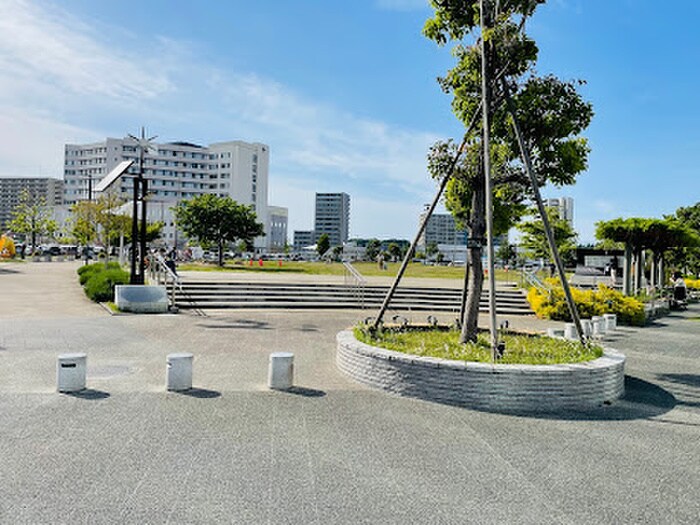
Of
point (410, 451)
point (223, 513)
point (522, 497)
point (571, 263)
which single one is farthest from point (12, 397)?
point (571, 263)

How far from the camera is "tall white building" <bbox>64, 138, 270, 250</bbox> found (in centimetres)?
11681

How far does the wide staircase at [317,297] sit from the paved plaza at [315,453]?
9057 mm

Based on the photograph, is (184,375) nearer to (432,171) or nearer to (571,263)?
(432,171)

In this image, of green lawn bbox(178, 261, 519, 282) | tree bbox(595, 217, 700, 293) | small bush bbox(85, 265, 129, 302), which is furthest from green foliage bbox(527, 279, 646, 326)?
small bush bbox(85, 265, 129, 302)

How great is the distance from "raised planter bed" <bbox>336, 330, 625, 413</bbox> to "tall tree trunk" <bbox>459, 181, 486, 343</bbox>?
1.91 meters

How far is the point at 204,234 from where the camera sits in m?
40.8

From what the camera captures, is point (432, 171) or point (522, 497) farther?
point (432, 171)

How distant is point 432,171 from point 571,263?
6653 cm

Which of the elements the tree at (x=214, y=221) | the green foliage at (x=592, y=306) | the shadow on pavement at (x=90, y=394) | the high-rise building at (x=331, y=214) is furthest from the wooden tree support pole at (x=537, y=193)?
the high-rise building at (x=331, y=214)

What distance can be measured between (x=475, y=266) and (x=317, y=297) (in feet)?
36.8

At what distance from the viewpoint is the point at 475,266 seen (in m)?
9.16

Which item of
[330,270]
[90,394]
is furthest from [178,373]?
[330,270]

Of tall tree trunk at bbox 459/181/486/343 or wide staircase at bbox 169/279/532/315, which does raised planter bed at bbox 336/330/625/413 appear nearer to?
tall tree trunk at bbox 459/181/486/343

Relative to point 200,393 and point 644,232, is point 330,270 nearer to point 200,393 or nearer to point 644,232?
point 644,232
